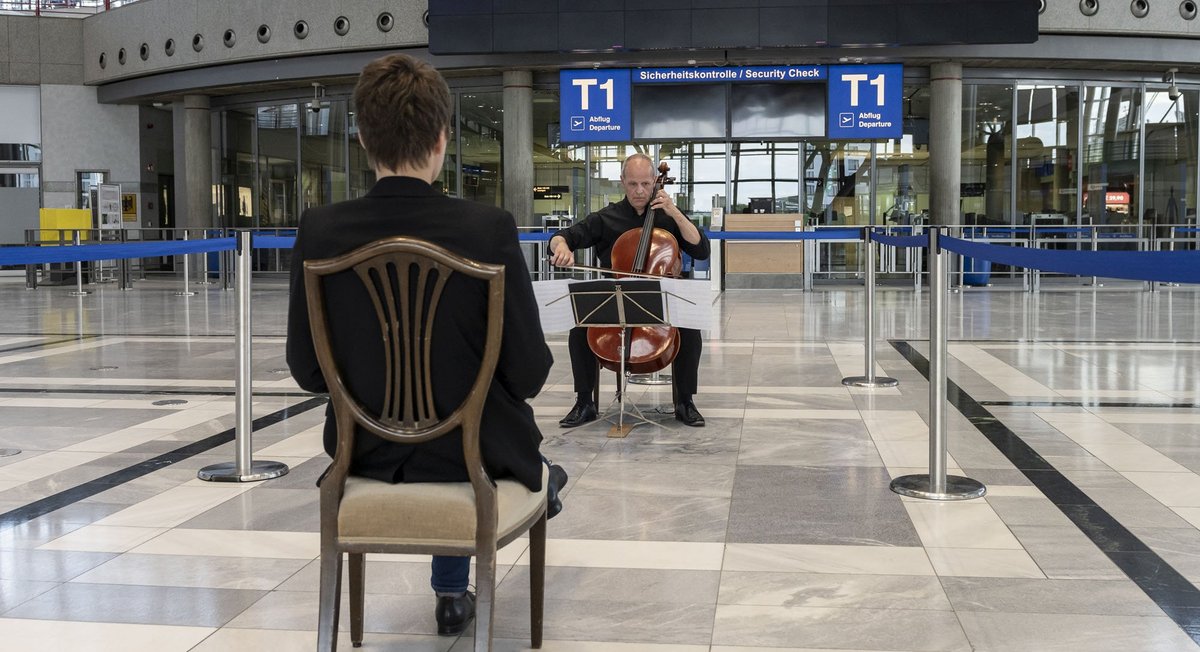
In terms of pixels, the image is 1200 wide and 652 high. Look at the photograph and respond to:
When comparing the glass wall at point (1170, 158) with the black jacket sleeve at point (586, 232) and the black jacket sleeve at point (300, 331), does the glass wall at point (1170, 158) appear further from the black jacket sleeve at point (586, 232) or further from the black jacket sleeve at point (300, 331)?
the black jacket sleeve at point (300, 331)

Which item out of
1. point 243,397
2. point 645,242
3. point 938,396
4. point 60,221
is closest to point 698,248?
point 645,242

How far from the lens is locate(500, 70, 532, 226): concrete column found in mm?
17656

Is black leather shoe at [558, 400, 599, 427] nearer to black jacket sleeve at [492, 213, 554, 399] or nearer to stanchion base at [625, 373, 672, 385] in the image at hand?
stanchion base at [625, 373, 672, 385]

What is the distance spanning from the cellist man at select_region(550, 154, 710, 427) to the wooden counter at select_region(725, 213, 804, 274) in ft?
36.2

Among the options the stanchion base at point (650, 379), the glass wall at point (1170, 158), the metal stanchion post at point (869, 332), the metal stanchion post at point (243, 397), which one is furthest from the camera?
the glass wall at point (1170, 158)

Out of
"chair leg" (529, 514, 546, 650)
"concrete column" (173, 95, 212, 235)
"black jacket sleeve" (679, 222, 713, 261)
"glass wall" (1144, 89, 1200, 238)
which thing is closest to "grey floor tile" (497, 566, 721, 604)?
"chair leg" (529, 514, 546, 650)

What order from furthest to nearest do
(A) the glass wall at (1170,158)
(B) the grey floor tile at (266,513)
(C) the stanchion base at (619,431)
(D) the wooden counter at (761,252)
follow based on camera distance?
(A) the glass wall at (1170,158) < (D) the wooden counter at (761,252) < (C) the stanchion base at (619,431) < (B) the grey floor tile at (266,513)

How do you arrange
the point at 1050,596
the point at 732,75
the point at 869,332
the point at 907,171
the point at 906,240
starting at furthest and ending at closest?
the point at 907,171 → the point at 732,75 → the point at 869,332 → the point at 906,240 → the point at 1050,596

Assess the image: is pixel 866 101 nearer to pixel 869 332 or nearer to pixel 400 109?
pixel 869 332

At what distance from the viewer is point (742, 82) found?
56.2 feet

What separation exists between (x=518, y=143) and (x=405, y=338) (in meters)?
15.9

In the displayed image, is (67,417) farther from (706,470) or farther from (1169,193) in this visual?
(1169,193)

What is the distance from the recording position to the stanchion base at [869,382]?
23.0 feet

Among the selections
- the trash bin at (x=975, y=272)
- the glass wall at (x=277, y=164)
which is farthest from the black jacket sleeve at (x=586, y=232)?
the glass wall at (x=277, y=164)
